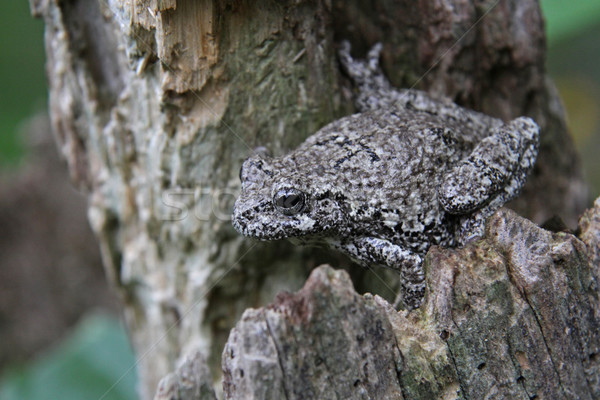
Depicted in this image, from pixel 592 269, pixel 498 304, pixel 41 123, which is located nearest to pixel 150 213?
pixel 498 304

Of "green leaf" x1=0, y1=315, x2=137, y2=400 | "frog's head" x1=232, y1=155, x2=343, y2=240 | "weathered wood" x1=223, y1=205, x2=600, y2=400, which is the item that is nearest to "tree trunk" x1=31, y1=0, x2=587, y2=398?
"frog's head" x1=232, y1=155, x2=343, y2=240

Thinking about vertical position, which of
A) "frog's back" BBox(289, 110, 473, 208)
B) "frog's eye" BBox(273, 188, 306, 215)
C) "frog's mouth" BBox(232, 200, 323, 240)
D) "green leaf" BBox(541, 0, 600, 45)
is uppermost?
"green leaf" BBox(541, 0, 600, 45)

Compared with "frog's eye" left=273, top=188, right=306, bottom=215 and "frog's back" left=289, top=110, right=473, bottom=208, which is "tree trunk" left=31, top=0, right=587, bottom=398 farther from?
"frog's eye" left=273, top=188, right=306, bottom=215

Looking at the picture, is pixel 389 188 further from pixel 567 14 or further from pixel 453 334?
pixel 567 14

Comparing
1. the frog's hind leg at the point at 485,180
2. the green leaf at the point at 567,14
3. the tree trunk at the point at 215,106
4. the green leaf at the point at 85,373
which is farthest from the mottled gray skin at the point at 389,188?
the green leaf at the point at 85,373

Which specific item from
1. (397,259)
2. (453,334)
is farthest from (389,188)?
(453,334)

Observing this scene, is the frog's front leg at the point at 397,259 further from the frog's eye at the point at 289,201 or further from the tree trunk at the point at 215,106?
the tree trunk at the point at 215,106

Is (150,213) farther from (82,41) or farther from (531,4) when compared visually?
(531,4)
